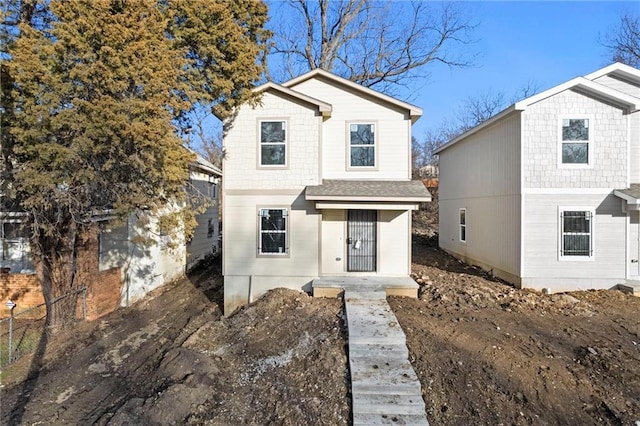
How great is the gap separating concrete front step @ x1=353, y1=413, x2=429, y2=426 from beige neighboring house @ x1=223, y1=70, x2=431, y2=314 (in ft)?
15.4

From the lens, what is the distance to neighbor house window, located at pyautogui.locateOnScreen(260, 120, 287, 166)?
1031 centimetres

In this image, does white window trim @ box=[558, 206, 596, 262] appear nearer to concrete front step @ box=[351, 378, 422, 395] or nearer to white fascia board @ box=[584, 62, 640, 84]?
white fascia board @ box=[584, 62, 640, 84]

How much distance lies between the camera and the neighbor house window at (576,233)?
10.6m

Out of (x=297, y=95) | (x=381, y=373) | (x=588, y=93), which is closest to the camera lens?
(x=381, y=373)

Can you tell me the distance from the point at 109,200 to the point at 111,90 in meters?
2.67

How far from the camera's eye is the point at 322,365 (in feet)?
21.2

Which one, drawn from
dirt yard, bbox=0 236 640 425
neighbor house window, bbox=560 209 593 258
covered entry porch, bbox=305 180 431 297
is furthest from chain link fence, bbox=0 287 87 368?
neighbor house window, bbox=560 209 593 258

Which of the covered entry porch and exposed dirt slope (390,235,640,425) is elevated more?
the covered entry porch

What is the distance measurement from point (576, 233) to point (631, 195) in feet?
5.29

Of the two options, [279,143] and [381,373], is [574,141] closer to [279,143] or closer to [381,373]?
[279,143]

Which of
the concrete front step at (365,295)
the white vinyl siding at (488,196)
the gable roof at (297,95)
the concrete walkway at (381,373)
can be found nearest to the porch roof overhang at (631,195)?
the white vinyl siding at (488,196)

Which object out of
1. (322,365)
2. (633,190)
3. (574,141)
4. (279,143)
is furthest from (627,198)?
(279,143)

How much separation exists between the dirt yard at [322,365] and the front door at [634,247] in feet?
3.47

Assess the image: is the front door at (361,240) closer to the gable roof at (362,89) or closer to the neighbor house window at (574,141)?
the gable roof at (362,89)
